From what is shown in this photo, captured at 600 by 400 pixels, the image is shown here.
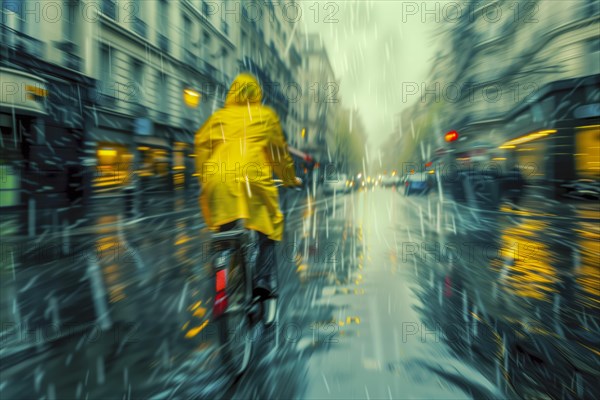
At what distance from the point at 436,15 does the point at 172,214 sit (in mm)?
11995

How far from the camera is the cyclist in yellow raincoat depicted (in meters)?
2.69

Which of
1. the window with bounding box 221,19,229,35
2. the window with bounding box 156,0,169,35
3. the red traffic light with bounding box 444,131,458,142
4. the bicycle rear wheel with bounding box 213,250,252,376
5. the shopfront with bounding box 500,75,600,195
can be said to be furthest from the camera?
the window with bounding box 221,19,229,35

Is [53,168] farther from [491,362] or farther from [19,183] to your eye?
[491,362]

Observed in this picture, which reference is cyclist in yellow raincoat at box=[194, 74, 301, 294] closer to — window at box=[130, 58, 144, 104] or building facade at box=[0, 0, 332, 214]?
building facade at box=[0, 0, 332, 214]

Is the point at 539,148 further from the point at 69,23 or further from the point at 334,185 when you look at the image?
the point at 69,23

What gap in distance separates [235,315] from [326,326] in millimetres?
953

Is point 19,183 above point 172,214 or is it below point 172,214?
above

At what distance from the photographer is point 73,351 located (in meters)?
2.82

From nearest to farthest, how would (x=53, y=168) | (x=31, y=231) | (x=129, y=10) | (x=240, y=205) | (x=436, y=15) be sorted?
1. (x=240, y=205)
2. (x=31, y=231)
3. (x=53, y=168)
4. (x=436, y=15)
5. (x=129, y=10)

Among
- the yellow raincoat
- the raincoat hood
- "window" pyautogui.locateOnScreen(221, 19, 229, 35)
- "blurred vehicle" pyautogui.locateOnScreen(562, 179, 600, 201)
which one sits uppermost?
"window" pyautogui.locateOnScreen(221, 19, 229, 35)

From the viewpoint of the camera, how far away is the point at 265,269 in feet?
9.80

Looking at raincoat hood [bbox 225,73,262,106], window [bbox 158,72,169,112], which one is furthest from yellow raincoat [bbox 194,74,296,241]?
window [bbox 158,72,169,112]

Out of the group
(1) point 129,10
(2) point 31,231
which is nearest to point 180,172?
(1) point 129,10

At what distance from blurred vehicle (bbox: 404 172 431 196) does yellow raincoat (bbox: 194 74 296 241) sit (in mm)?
28738
